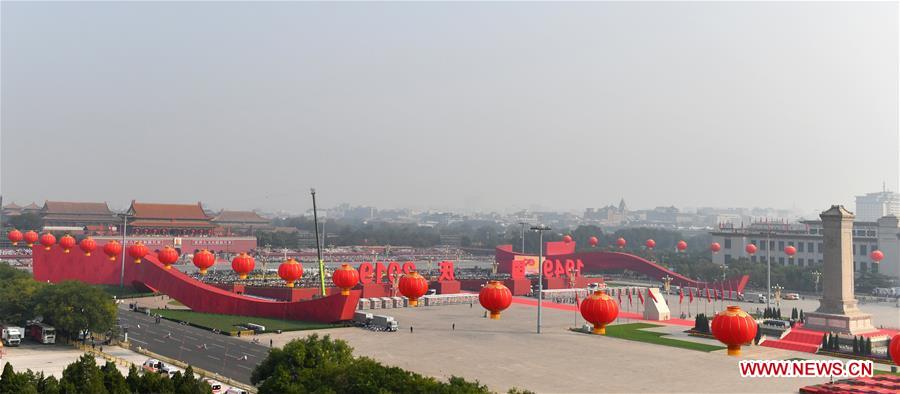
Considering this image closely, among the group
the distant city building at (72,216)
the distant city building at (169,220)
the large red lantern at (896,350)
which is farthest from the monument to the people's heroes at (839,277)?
the distant city building at (72,216)

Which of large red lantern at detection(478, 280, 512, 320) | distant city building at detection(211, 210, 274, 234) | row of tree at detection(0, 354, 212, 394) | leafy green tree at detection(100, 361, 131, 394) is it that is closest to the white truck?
row of tree at detection(0, 354, 212, 394)

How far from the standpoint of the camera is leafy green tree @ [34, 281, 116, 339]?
40.9 meters

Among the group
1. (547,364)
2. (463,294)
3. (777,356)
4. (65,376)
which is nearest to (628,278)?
(463,294)

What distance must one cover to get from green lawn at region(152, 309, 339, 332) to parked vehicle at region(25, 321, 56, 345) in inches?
347

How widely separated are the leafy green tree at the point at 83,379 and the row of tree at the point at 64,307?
17.2m

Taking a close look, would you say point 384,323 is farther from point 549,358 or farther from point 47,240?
point 47,240

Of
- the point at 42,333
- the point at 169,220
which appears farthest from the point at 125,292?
the point at 169,220

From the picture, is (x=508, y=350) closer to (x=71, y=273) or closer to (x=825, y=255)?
(x=825, y=255)

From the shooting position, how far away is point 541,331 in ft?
164

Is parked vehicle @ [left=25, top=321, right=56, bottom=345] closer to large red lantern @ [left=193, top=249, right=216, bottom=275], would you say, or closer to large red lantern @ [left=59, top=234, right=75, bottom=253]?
large red lantern @ [left=193, top=249, right=216, bottom=275]

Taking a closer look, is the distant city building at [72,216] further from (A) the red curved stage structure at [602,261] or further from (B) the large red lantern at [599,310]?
(B) the large red lantern at [599,310]

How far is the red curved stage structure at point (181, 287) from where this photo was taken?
5031 cm

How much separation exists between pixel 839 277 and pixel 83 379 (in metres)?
43.5

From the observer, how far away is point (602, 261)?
307 feet
